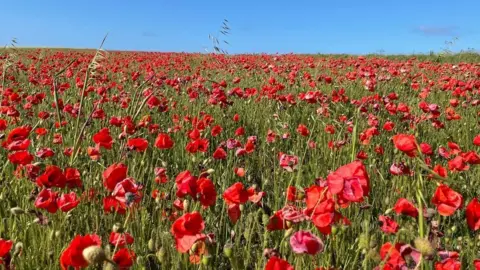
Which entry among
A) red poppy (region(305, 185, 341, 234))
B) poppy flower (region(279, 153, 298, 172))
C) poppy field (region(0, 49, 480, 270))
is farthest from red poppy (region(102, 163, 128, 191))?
poppy flower (region(279, 153, 298, 172))

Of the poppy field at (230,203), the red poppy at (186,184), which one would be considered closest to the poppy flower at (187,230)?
the poppy field at (230,203)

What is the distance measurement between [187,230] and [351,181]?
49 cm

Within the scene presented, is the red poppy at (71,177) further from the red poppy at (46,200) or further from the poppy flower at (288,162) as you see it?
the poppy flower at (288,162)

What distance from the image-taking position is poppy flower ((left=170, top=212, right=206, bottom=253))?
1.36m

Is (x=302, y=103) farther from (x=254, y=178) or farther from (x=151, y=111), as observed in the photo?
(x=254, y=178)

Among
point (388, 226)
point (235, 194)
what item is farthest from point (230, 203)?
point (388, 226)

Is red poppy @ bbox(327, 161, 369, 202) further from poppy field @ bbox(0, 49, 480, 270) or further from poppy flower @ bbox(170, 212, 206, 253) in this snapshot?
poppy flower @ bbox(170, 212, 206, 253)

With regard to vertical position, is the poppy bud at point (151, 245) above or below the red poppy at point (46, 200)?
below

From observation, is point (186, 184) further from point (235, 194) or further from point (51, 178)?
point (51, 178)

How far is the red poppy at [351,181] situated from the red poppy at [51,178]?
1.13m

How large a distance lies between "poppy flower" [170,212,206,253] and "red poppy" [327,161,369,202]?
39 cm

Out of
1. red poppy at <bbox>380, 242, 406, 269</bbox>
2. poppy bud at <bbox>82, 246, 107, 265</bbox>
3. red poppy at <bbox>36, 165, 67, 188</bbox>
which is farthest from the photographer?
red poppy at <bbox>36, 165, 67, 188</bbox>

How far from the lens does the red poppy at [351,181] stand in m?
1.34

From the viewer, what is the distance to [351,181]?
1.37 metres
